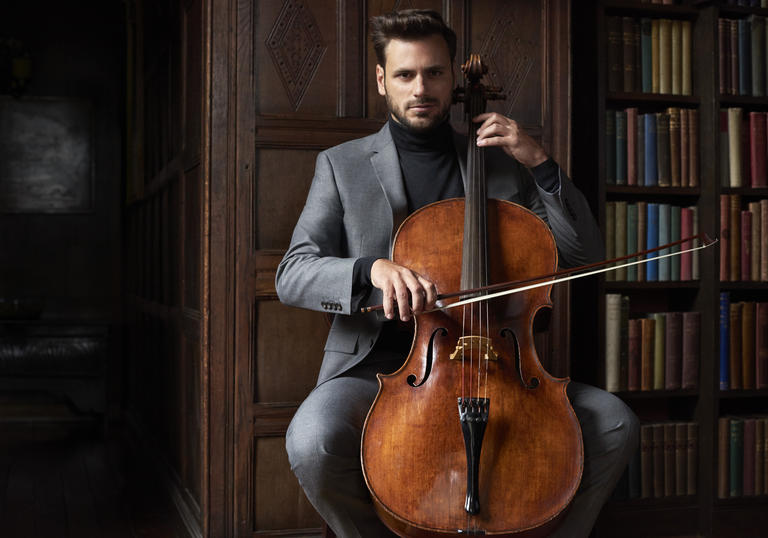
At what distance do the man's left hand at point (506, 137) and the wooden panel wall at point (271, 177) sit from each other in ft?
2.19

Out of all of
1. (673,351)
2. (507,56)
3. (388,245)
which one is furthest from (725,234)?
(388,245)

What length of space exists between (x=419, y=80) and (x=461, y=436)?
885 mm

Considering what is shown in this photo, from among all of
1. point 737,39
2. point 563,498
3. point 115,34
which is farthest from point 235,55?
point 115,34

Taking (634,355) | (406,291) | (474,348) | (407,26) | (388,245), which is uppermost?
(407,26)

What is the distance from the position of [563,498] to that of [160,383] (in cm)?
240

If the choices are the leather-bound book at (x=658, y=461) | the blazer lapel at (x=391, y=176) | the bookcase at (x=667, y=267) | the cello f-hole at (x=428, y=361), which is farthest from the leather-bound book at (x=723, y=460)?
the cello f-hole at (x=428, y=361)

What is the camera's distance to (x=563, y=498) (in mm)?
1643

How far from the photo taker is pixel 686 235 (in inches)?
117

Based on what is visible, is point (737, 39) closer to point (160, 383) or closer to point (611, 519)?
point (611, 519)

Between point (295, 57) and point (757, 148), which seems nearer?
point (295, 57)

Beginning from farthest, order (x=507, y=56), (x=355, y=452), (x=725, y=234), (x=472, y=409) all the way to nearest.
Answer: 1. (x=725, y=234)
2. (x=507, y=56)
3. (x=355, y=452)
4. (x=472, y=409)

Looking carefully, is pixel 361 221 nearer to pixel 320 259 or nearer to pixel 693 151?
pixel 320 259

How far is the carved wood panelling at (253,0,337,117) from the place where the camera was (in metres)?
2.51

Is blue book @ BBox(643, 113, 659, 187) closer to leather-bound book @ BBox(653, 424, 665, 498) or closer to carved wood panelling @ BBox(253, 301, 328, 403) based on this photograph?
leather-bound book @ BBox(653, 424, 665, 498)
